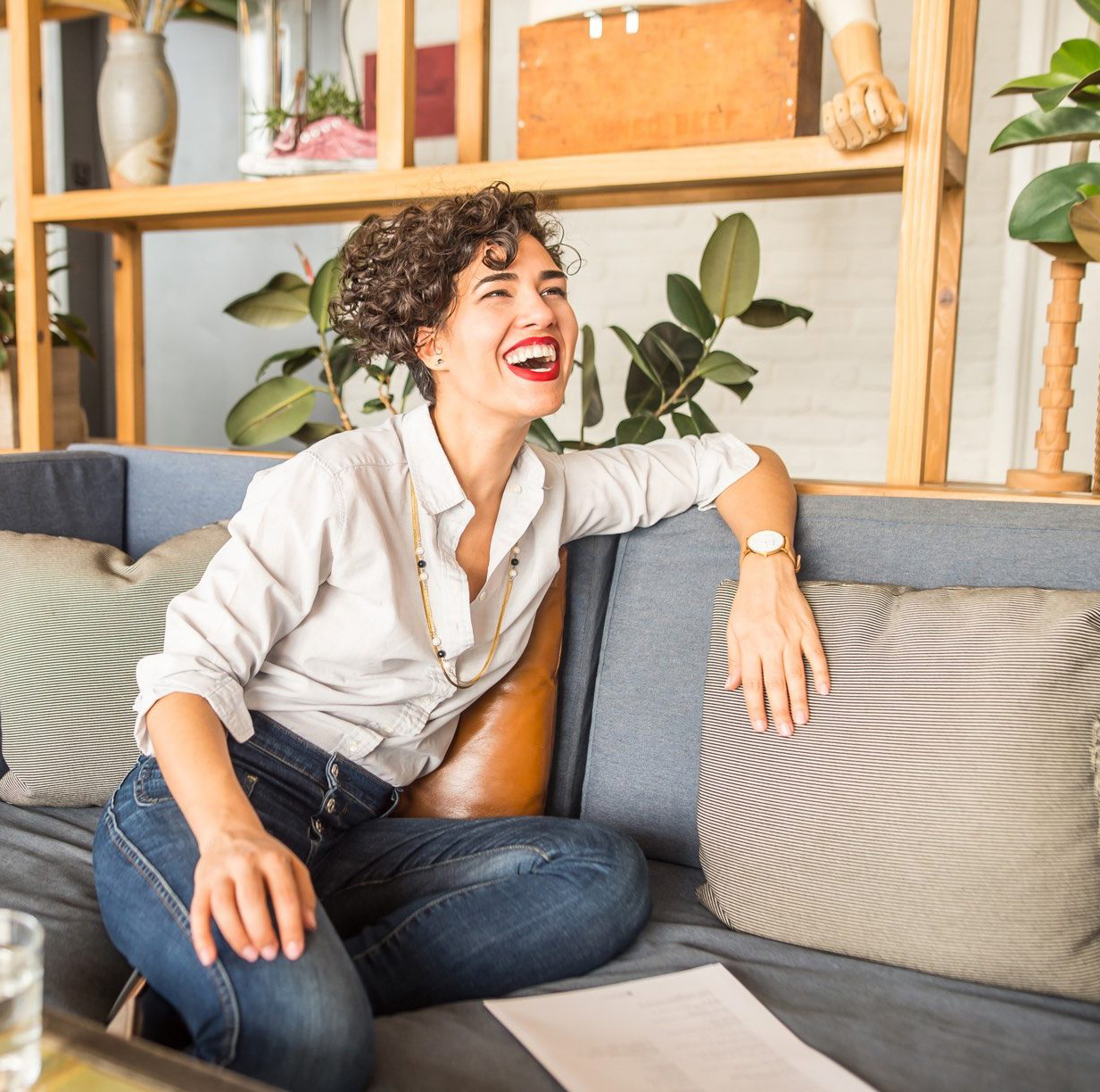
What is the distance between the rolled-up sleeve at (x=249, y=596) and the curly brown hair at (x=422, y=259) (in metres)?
0.29

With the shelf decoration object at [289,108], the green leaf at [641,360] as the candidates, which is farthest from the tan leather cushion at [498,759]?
the shelf decoration object at [289,108]

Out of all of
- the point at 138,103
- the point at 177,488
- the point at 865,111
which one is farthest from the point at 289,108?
the point at 865,111

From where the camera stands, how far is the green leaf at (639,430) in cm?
212

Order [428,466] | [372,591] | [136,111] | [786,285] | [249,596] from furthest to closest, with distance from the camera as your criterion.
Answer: [786,285], [136,111], [428,466], [372,591], [249,596]

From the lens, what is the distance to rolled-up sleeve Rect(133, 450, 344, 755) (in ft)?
4.00

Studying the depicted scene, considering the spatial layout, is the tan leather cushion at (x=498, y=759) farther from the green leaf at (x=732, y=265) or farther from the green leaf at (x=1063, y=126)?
the green leaf at (x=1063, y=126)

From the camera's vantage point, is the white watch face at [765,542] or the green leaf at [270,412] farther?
the green leaf at [270,412]

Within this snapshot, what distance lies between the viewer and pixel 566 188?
1.86 m

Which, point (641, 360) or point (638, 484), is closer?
point (638, 484)

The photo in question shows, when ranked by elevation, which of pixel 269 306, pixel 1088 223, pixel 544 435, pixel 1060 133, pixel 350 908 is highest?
pixel 1060 133

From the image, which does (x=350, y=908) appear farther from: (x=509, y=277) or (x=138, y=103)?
(x=138, y=103)

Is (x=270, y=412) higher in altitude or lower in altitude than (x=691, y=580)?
higher

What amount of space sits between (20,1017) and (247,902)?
26cm

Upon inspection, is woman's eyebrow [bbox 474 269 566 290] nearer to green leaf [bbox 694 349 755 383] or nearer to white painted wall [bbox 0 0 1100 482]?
green leaf [bbox 694 349 755 383]
